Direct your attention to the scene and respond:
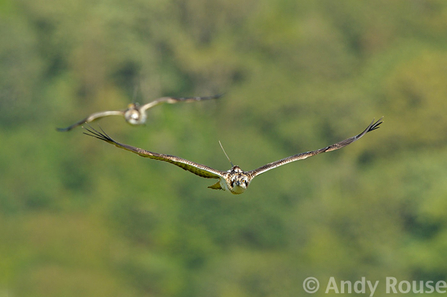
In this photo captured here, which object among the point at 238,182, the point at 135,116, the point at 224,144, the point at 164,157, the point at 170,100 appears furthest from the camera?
the point at 224,144

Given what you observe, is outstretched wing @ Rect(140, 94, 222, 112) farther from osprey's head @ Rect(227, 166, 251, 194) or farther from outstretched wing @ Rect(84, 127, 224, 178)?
osprey's head @ Rect(227, 166, 251, 194)

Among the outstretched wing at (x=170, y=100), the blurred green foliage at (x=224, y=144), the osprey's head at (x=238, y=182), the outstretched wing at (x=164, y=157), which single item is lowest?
the outstretched wing at (x=164, y=157)

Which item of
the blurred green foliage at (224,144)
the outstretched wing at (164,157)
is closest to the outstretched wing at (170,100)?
the outstretched wing at (164,157)

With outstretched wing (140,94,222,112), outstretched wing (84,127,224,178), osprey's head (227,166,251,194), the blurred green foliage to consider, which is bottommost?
outstretched wing (84,127,224,178)

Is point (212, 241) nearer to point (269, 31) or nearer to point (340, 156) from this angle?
point (340, 156)

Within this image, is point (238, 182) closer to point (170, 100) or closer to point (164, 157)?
point (164, 157)

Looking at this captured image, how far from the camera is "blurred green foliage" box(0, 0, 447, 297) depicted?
83.8 meters

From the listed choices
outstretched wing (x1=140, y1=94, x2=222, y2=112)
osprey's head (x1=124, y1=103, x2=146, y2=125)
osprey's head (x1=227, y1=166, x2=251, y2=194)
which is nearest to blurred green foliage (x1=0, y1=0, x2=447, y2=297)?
osprey's head (x1=124, y1=103, x2=146, y2=125)

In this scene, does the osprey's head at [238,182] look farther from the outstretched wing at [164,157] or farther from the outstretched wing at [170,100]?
the outstretched wing at [170,100]

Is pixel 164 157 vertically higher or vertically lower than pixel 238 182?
lower

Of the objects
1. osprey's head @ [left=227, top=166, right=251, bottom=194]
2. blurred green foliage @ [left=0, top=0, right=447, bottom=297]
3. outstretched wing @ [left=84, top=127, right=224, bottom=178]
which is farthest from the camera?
blurred green foliage @ [left=0, top=0, right=447, bottom=297]

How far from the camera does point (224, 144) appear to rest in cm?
10306

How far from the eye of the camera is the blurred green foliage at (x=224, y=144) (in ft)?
275

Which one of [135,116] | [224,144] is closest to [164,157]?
[135,116]
